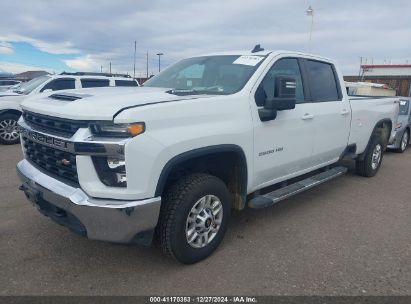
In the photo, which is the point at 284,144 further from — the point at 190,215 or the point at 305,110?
the point at 190,215

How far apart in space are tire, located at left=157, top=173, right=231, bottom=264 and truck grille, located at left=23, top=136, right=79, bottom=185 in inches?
31.3

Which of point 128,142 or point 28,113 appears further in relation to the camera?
point 28,113

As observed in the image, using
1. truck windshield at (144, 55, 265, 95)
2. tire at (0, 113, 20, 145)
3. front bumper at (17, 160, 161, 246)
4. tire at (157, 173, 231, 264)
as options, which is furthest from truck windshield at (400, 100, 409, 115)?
tire at (0, 113, 20, 145)

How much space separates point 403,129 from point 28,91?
1009cm

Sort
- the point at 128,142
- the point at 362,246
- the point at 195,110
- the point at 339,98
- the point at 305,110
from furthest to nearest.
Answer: the point at 339,98, the point at 305,110, the point at 362,246, the point at 195,110, the point at 128,142

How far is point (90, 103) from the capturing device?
2.72m

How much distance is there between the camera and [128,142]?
8.23ft

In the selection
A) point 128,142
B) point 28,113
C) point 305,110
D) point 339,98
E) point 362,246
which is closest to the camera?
point 128,142

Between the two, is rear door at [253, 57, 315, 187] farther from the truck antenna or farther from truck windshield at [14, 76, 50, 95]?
truck windshield at [14, 76, 50, 95]

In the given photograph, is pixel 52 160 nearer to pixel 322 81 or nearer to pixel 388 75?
pixel 322 81

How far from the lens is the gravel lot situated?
2906mm

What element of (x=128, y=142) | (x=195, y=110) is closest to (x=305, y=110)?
(x=195, y=110)

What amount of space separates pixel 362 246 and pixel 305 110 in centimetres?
163

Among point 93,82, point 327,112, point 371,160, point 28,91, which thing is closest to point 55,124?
point 327,112
